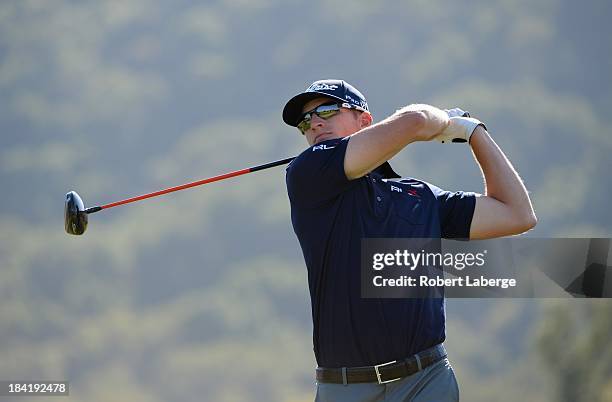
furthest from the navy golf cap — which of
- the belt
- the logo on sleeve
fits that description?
the belt

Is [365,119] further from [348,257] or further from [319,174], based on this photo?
[348,257]

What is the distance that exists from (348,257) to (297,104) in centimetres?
68

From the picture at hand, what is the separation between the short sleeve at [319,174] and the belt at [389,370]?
1.88 feet

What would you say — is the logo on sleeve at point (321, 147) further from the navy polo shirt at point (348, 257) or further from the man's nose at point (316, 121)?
the man's nose at point (316, 121)

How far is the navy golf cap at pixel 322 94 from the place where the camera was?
3502 mm

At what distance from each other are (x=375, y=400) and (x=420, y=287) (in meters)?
0.40

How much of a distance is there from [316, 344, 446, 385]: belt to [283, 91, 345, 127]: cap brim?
0.97 metres

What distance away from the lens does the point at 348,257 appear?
10.4ft

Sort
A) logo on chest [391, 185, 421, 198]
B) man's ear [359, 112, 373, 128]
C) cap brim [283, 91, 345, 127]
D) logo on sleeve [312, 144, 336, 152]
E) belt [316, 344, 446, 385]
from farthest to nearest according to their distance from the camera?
man's ear [359, 112, 373, 128] → cap brim [283, 91, 345, 127] → logo on chest [391, 185, 421, 198] → logo on sleeve [312, 144, 336, 152] → belt [316, 344, 446, 385]

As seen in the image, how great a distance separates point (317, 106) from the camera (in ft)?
11.6

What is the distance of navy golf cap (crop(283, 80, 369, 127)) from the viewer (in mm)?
3502

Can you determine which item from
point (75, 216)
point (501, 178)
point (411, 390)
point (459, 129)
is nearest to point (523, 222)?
point (501, 178)

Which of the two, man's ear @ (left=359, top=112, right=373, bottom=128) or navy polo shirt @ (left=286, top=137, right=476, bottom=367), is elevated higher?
man's ear @ (left=359, top=112, right=373, bottom=128)

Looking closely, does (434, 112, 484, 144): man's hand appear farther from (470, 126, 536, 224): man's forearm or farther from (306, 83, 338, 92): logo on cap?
(306, 83, 338, 92): logo on cap
